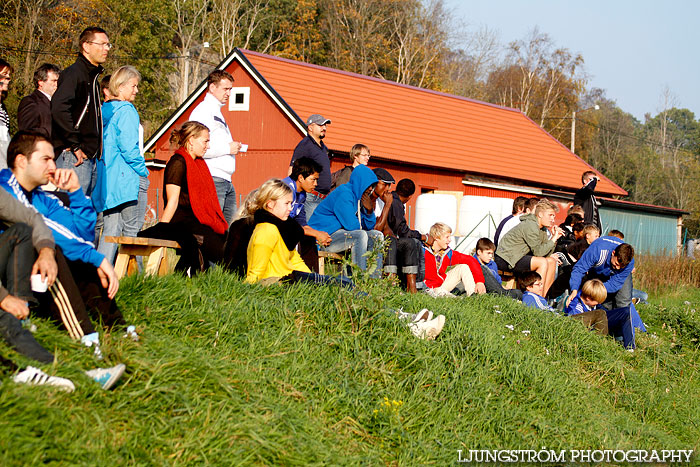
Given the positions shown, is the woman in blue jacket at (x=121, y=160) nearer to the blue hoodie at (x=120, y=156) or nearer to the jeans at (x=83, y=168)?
the blue hoodie at (x=120, y=156)

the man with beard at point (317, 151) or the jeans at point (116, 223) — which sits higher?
the man with beard at point (317, 151)

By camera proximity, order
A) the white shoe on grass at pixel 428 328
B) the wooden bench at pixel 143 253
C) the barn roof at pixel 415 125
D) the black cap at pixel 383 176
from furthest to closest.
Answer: the barn roof at pixel 415 125, the black cap at pixel 383 176, the white shoe on grass at pixel 428 328, the wooden bench at pixel 143 253

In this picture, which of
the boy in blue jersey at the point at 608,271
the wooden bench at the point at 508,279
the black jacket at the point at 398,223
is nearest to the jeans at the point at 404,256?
the black jacket at the point at 398,223

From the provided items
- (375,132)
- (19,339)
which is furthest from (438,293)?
(375,132)

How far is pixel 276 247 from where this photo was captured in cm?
704

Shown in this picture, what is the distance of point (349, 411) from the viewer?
5191 millimetres

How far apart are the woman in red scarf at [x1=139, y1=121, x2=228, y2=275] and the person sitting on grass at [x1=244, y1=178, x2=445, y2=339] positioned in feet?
1.80

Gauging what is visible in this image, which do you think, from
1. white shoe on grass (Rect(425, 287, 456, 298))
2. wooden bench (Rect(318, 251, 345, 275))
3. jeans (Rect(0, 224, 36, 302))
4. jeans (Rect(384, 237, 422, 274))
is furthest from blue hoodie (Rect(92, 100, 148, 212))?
white shoe on grass (Rect(425, 287, 456, 298))

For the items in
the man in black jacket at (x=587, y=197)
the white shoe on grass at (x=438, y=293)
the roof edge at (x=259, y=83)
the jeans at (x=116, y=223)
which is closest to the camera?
the jeans at (x=116, y=223)

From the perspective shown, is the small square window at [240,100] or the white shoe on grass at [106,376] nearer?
the white shoe on grass at [106,376]

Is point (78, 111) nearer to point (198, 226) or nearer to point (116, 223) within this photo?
point (116, 223)

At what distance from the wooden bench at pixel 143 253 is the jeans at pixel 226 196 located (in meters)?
1.54

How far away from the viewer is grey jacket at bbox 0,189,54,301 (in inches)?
177

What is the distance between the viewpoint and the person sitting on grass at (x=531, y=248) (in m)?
11.5
